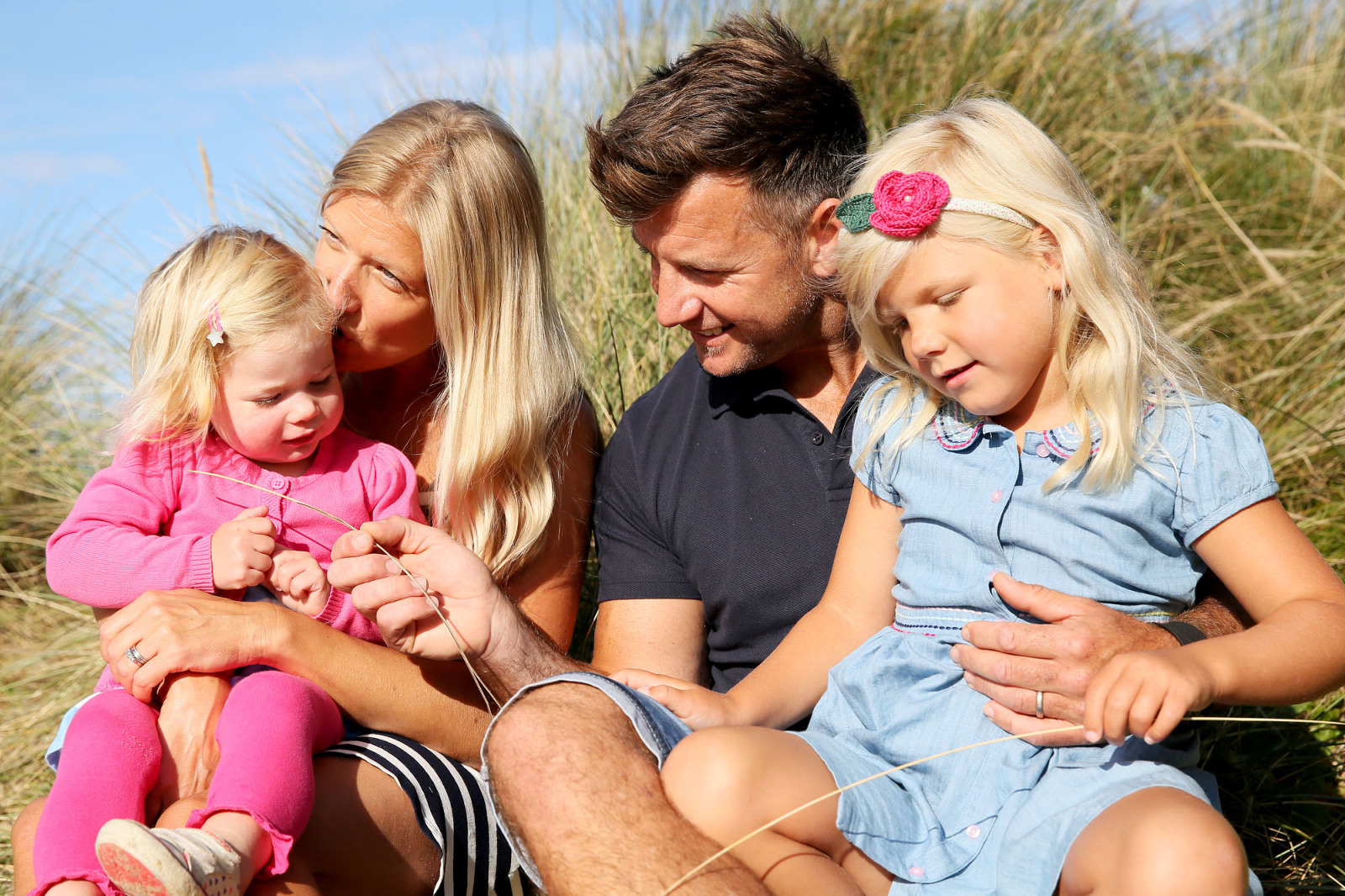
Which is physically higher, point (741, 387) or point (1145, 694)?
point (741, 387)

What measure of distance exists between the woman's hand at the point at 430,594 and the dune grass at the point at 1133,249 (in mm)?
1423

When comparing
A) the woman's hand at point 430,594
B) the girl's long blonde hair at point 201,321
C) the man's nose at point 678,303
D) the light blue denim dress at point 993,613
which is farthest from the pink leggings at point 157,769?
the man's nose at point 678,303

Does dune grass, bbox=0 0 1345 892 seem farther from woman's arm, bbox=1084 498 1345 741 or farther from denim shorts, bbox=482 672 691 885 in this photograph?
denim shorts, bbox=482 672 691 885

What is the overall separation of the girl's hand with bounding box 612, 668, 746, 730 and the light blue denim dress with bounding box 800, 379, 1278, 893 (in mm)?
175

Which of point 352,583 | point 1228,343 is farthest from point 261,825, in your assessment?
point 1228,343

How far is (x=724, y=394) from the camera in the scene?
2.99m

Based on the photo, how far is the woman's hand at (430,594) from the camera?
2379 millimetres

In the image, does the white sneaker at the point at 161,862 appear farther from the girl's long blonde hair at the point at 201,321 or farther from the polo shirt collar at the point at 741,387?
the polo shirt collar at the point at 741,387

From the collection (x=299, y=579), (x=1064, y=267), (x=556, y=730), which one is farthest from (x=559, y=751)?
(x=1064, y=267)

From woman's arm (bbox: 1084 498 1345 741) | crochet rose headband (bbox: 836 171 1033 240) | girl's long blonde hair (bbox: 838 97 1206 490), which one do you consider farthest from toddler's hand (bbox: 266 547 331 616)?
woman's arm (bbox: 1084 498 1345 741)

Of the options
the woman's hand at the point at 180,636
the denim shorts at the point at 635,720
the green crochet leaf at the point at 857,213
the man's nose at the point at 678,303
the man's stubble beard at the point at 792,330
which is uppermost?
the green crochet leaf at the point at 857,213

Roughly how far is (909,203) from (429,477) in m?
1.50

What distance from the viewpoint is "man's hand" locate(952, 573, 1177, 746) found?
1934 millimetres

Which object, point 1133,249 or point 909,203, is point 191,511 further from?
point 1133,249
